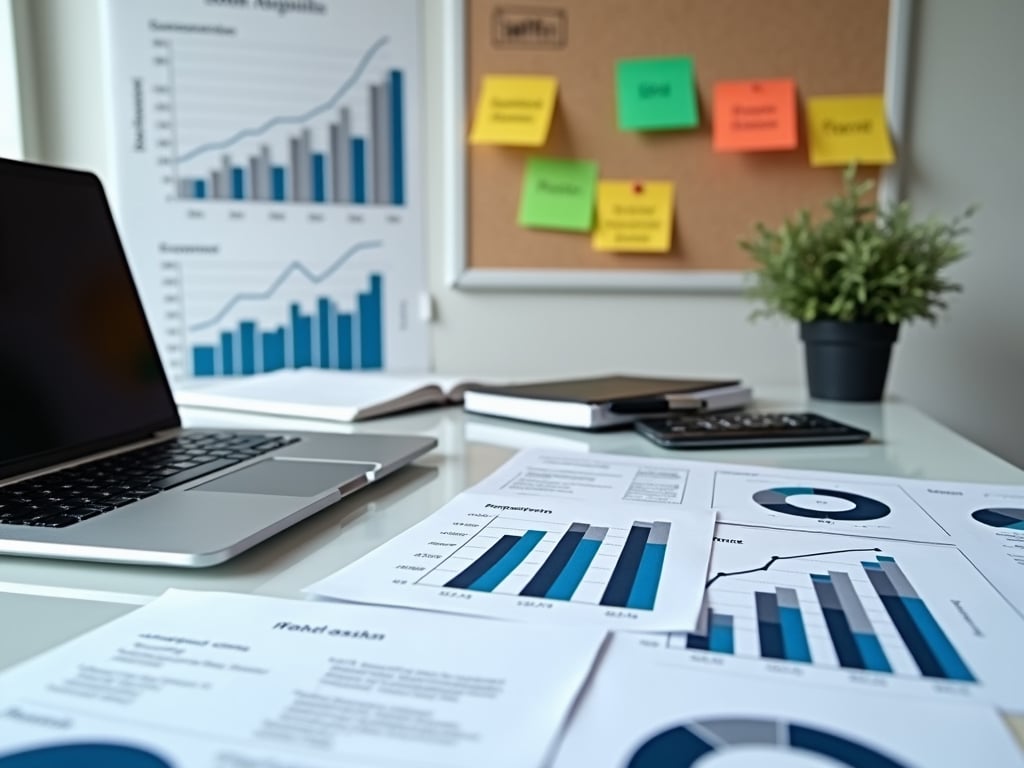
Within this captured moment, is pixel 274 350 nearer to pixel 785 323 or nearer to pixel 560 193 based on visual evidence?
pixel 560 193

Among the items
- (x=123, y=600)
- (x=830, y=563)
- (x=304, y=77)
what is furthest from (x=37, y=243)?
(x=304, y=77)

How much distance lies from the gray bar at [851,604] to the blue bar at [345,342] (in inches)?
36.2

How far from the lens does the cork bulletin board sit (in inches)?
43.3

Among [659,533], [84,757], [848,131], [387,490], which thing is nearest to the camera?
[84,757]

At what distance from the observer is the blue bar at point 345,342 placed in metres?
1.19

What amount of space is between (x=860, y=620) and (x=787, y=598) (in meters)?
0.03

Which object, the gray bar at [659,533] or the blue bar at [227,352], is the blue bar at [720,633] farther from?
the blue bar at [227,352]

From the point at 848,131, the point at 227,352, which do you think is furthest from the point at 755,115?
the point at 227,352

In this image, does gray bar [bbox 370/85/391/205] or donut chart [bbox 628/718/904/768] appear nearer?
donut chart [bbox 628/718/904/768]

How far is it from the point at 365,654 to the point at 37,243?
1.46 feet

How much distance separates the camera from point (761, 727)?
0.25m

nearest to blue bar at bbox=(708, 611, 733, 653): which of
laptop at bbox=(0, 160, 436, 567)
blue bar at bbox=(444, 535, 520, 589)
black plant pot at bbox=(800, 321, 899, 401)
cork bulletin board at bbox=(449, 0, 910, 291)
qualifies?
blue bar at bbox=(444, 535, 520, 589)

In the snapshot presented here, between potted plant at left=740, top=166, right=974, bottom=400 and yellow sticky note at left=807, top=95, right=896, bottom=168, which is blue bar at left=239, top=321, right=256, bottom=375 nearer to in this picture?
potted plant at left=740, top=166, right=974, bottom=400

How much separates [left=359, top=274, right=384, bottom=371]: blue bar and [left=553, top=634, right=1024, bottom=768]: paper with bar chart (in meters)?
0.96
